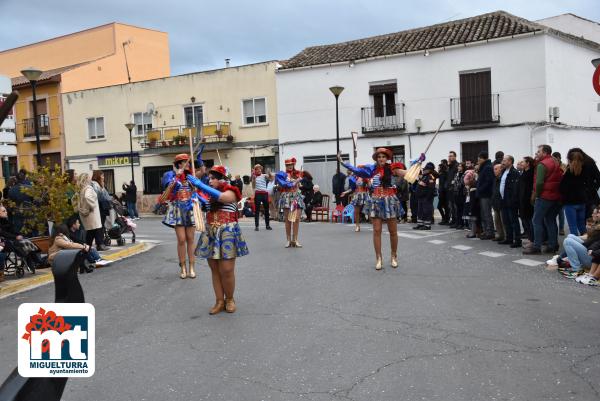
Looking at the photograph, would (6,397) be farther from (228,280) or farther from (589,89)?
(589,89)

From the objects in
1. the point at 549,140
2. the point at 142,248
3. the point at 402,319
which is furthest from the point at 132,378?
the point at 549,140

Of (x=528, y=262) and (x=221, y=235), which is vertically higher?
(x=221, y=235)

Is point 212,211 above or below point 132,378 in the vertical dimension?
above

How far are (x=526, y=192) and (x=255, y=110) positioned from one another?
67.2 feet

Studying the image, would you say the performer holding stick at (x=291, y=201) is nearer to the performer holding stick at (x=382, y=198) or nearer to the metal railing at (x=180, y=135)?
the performer holding stick at (x=382, y=198)

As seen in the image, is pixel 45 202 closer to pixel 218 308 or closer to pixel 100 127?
pixel 218 308

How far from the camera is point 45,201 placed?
10758mm

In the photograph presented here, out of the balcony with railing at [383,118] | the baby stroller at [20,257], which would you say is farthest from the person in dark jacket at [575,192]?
the balcony with railing at [383,118]

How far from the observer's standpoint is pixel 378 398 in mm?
4445

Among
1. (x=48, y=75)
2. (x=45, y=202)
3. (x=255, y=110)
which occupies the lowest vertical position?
(x=45, y=202)

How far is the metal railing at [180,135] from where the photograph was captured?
30953mm

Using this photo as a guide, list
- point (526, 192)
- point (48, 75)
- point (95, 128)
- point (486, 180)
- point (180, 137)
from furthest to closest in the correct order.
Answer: point (48, 75)
point (95, 128)
point (180, 137)
point (486, 180)
point (526, 192)

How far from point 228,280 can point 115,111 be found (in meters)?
29.8

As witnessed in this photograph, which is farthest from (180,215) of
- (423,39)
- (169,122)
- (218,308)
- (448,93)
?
(169,122)
